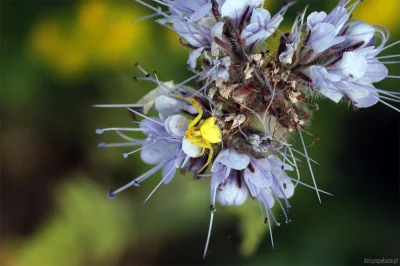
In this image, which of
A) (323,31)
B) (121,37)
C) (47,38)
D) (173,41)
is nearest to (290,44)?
(323,31)

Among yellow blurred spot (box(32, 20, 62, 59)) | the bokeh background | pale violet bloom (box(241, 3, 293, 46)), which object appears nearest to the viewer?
pale violet bloom (box(241, 3, 293, 46))

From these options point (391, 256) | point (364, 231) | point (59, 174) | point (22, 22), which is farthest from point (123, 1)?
point (391, 256)

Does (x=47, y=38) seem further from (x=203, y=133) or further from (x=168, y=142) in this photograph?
(x=203, y=133)

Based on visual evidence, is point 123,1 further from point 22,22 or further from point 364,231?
point 364,231

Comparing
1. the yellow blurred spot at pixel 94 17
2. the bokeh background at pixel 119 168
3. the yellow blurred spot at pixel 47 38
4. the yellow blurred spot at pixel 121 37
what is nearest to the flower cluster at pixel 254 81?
the bokeh background at pixel 119 168

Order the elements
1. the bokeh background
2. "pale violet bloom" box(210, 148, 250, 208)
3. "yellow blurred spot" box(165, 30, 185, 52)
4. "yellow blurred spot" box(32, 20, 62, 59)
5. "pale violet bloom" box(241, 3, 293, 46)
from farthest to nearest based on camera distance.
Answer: "yellow blurred spot" box(32, 20, 62, 59), "yellow blurred spot" box(165, 30, 185, 52), the bokeh background, "pale violet bloom" box(210, 148, 250, 208), "pale violet bloom" box(241, 3, 293, 46)

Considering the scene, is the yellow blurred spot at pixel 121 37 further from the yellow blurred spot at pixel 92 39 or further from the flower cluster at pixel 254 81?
the flower cluster at pixel 254 81

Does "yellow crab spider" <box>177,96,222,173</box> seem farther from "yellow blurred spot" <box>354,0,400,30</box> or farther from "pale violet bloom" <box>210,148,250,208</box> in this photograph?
"yellow blurred spot" <box>354,0,400,30</box>

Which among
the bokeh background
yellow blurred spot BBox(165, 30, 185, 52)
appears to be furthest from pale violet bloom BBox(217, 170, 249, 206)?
yellow blurred spot BBox(165, 30, 185, 52)
